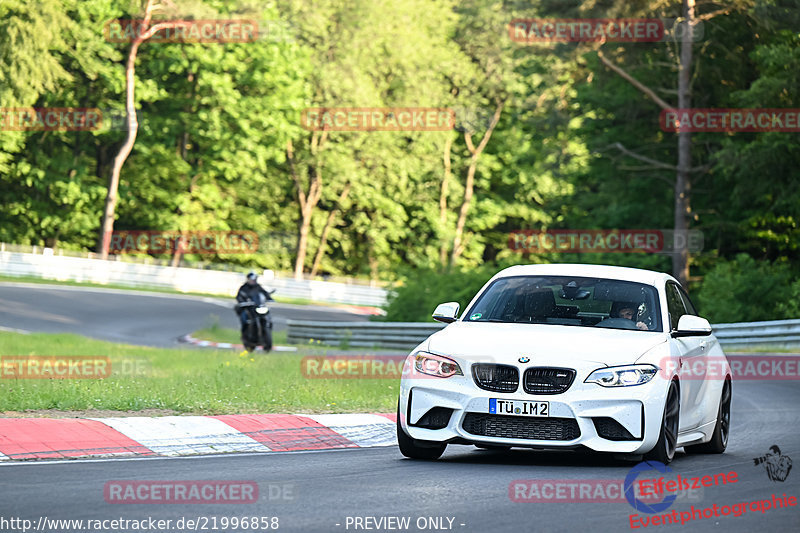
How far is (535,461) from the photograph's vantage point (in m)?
10.3

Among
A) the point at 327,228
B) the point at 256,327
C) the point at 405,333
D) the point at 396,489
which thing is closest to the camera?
the point at 396,489

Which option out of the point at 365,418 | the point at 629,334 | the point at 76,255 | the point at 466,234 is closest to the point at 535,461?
the point at 629,334

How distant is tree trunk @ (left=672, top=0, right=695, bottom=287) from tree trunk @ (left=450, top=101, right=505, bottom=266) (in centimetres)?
3390

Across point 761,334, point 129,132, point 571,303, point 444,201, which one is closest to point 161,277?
point 129,132

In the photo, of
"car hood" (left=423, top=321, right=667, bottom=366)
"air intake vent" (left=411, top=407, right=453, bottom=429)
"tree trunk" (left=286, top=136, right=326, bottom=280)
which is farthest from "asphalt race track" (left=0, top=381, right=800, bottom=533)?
"tree trunk" (left=286, top=136, right=326, bottom=280)

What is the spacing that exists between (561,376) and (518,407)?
1.28 ft

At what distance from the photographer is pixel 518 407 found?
946 cm

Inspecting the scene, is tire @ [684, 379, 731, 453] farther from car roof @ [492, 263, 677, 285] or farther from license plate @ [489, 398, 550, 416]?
license plate @ [489, 398, 550, 416]

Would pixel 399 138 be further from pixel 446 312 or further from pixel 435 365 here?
pixel 435 365

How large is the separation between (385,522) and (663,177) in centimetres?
3434

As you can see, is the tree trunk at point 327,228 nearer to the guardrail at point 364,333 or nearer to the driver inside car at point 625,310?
the guardrail at point 364,333

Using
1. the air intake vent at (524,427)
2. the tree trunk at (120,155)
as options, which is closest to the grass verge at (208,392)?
the air intake vent at (524,427)

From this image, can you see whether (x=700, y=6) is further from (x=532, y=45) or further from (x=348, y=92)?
(x=348, y=92)

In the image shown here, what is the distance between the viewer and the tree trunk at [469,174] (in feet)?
242
